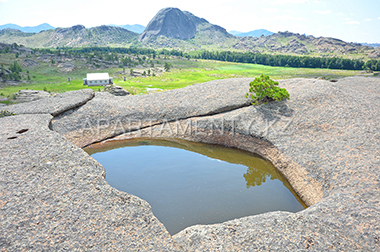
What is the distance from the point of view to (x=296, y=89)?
34469 millimetres

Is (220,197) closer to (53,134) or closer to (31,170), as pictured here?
(31,170)

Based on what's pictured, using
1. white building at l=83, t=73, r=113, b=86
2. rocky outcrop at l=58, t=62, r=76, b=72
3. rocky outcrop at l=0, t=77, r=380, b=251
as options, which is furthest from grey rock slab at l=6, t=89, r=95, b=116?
rocky outcrop at l=58, t=62, r=76, b=72

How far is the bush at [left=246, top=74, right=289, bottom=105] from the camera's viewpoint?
31256 mm

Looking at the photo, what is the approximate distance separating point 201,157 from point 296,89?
768 inches

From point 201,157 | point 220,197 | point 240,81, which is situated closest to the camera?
point 220,197

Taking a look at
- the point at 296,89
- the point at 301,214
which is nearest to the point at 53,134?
the point at 301,214

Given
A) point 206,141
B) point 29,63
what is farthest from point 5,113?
point 29,63

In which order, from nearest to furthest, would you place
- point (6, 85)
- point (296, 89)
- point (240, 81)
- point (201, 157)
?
1. point (201, 157)
2. point (296, 89)
3. point (240, 81)
4. point (6, 85)

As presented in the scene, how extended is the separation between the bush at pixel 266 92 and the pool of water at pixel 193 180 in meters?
9.24

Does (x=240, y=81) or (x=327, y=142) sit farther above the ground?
(x=240, y=81)

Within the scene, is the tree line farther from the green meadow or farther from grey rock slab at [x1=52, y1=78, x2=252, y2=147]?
grey rock slab at [x1=52, y1=78, x2=252, y2=147]

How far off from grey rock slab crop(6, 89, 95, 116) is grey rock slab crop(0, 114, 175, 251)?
40.7 ft

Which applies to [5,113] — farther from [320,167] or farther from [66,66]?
[66,66]

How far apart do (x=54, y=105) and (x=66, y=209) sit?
2347 cm
